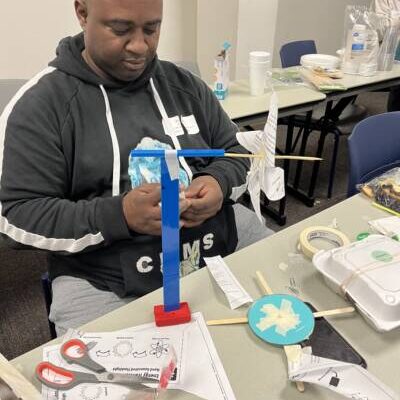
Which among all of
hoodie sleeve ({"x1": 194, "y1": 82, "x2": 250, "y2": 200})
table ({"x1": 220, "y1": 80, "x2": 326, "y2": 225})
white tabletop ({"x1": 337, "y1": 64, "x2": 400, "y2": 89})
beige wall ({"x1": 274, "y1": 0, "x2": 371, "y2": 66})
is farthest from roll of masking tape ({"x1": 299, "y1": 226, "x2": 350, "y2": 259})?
beige wall ({"x1": 274, "y1": 0, "x2": 371, "y2": 66})

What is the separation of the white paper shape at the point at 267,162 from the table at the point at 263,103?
121cm

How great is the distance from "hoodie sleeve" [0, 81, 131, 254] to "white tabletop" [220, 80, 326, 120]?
1.09m

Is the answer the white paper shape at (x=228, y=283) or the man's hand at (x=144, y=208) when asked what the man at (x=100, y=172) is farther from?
the white paper shape at (x=228, y=283)

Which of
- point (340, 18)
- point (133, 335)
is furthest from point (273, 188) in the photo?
point (340, 18)

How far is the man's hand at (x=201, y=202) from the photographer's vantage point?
1.00 meters

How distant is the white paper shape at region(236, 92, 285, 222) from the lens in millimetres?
689

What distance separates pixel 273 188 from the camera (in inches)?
27.3

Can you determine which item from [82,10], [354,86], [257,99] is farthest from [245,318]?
[354,86]

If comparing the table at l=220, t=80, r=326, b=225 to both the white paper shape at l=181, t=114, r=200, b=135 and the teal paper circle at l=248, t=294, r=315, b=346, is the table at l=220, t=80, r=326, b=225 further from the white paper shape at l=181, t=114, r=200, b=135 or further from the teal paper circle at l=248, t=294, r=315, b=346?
the teal paper circle at l=248, t=294, r=315, b=346

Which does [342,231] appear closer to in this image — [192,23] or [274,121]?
[274,121]

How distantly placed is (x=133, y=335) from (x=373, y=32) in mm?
2408

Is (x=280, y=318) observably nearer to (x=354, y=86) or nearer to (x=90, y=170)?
(x=90, y=170)

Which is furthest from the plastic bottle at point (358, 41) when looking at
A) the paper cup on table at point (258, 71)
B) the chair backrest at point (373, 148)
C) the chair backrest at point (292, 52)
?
the chair backrest at point (373, 148)

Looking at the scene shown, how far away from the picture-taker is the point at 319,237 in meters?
1.01
